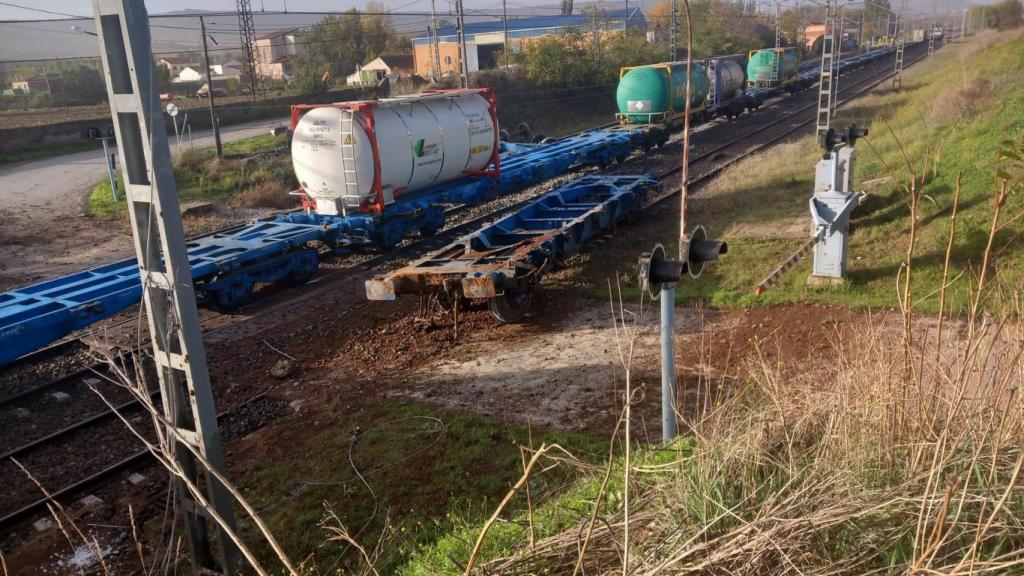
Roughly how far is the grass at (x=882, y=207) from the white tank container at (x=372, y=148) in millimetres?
4323

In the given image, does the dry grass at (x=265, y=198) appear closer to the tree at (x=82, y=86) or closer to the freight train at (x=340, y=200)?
the freight train at (x=340, y=200)

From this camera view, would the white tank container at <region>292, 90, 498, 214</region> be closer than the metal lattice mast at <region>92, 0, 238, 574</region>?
Result: No

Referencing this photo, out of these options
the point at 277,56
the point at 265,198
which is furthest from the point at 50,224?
the point at 277,56

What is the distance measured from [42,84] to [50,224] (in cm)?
5333

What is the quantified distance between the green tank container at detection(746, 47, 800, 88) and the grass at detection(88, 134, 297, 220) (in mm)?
24719

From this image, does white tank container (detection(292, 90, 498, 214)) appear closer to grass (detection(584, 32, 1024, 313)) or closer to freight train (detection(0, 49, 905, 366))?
freight train (detection(0, 49, 905, 366))

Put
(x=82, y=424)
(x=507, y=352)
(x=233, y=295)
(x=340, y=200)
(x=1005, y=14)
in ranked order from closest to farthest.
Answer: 1. (x=82, y=424)
2. (x=507, y=352)
3. (x=233, y=295)
4. (x=340, y=200)
5. (x=1005, y=14)

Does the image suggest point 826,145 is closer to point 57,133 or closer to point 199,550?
point 199,550

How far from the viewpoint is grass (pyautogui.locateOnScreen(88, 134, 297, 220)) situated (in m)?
20.5

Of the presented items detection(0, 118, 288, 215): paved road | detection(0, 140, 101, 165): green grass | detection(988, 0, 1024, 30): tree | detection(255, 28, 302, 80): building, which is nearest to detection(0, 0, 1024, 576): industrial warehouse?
detection(0, 118, 288, 215): paved road

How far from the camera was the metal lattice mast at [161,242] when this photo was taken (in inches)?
185

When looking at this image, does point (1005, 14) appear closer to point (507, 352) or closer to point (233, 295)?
point (507, 352)

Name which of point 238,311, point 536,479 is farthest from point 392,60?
point 536,479

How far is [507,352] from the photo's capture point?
9.48 metres
